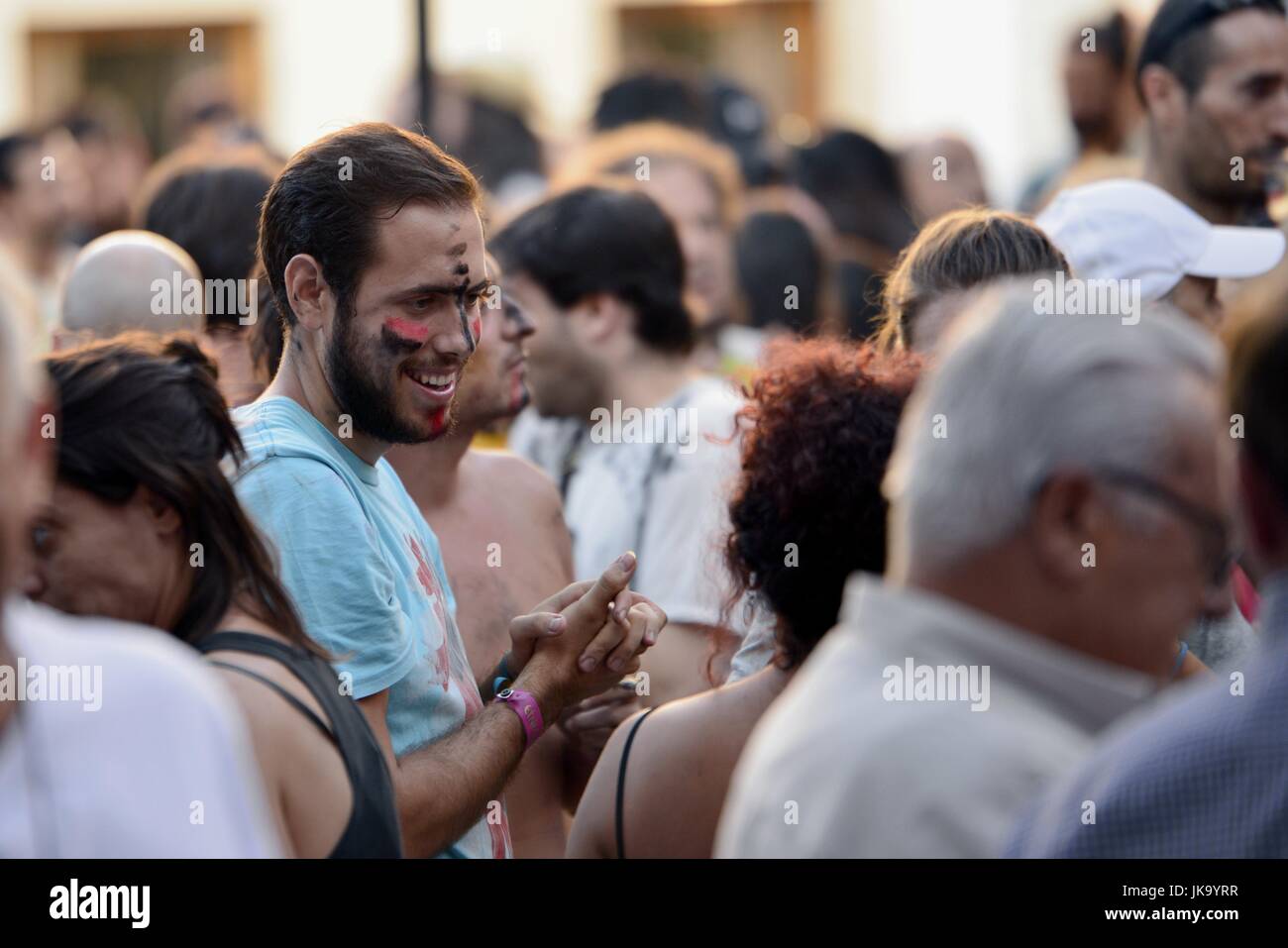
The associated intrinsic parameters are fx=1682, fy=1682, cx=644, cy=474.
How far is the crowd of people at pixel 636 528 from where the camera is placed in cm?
148

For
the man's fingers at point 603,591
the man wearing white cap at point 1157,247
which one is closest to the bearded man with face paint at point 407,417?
the man's fingers at point 603,591

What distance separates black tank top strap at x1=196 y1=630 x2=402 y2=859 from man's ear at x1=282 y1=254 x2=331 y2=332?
80cm

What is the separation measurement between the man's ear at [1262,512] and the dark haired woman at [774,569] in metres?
0.82

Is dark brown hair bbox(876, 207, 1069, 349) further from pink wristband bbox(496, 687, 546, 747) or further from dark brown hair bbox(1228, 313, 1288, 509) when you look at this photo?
dark brown hair bbox(1228, 313, 1288, 509)

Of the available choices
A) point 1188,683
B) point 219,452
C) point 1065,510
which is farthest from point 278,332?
point 1065,510

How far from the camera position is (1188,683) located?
100 inches

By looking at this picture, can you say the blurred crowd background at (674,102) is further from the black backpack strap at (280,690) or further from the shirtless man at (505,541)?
the black backpack strap at (280,690)

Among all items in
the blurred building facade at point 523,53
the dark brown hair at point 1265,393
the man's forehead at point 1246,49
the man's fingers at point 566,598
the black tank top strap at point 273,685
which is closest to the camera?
the dark brown hair at point 1265,393

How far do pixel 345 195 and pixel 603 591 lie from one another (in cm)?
78

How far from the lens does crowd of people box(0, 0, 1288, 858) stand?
1484 millimetres

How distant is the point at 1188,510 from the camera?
5.31ft

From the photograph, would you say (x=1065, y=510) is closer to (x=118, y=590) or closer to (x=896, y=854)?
(x=896, y=854)

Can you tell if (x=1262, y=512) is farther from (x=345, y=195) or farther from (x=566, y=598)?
(x=345, y=195)

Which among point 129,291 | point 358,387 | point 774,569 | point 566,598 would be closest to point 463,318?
point 358,387
